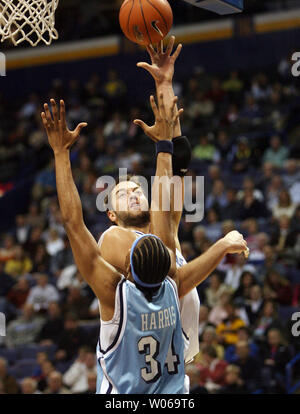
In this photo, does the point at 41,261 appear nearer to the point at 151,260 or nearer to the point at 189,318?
the point at 189,318

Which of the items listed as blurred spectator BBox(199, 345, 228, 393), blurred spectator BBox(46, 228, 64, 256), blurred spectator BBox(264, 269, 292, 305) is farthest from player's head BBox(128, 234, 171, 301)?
blurred spectator BBox(46, 228, 64, 256)

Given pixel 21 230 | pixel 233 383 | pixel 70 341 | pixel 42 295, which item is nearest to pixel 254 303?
pixel 233 383

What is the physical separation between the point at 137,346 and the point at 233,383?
4.31m

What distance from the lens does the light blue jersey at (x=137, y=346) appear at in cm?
346

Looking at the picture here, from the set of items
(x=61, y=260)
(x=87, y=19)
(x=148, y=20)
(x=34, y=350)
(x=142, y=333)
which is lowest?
(x=34, y=350)

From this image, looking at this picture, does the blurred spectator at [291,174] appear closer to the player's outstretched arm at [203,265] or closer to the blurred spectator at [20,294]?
the blurred spectator at [20,294]

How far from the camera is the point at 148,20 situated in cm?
Result: 417

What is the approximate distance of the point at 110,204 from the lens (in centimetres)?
397

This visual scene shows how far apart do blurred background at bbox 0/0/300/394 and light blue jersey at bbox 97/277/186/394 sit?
3507mm

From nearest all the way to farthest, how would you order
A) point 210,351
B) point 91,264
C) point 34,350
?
point 91,264, point 210,351, point 34,350

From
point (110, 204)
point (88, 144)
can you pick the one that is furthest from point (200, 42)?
point (110, 204)

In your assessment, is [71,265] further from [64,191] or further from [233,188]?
[64,191]

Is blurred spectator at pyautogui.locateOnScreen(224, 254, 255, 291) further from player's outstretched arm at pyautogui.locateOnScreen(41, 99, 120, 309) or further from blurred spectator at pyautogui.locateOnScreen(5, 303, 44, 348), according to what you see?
player's outstretched arm at pyautogui.locateOnScreen(41, 99, 120, 309)
